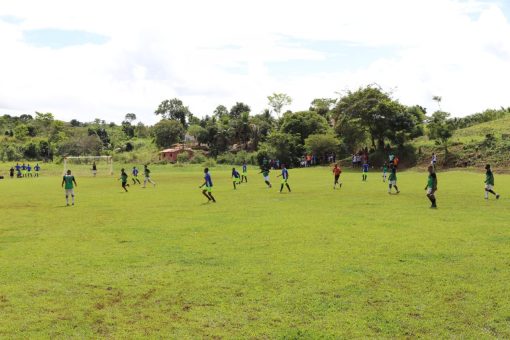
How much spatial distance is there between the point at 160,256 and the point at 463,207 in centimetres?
1487

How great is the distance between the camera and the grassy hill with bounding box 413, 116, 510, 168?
162 feet

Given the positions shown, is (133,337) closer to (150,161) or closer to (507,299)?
(507,299)

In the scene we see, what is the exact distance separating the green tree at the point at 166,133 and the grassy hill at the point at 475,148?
62.4 meters

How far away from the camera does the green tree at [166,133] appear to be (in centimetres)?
10706

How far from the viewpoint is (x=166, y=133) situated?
107 m

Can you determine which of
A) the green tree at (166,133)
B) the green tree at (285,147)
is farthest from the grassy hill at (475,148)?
the green tree at (166,133)

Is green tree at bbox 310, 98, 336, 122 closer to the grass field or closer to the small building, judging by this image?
the small building

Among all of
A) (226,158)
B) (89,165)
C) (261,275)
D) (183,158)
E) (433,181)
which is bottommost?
(261,275)

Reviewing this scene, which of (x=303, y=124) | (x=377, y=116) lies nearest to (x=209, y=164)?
(x=303, y=124)

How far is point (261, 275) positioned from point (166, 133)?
9931 centimetres

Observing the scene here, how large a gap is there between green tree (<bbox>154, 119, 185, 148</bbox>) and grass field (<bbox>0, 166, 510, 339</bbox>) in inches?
3455

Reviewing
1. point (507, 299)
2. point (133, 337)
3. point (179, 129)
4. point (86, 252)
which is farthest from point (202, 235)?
point (179, 129)

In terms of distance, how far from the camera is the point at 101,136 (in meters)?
120

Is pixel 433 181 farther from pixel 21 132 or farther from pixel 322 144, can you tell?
pixel 21 132
